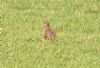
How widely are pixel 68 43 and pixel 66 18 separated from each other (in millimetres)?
4961

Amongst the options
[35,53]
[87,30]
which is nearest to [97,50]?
[35,53]

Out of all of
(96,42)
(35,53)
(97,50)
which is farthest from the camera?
(96,42)

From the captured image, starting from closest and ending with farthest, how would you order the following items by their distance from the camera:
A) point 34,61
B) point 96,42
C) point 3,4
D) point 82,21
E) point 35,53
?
point 34,61
point 35,53
point 96,42
point 82,21
point 3,4

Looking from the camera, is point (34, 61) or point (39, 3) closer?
point (34, 61)

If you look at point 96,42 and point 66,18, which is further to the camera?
point 66,18

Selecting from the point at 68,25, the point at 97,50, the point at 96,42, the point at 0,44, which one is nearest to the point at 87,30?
the point at 68,25

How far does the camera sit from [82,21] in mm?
21672

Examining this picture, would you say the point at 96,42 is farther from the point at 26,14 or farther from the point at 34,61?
the point at 26,14

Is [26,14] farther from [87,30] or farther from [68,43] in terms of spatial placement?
[68,43]

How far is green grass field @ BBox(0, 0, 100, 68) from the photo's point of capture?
1441cm

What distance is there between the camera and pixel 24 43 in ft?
54.1

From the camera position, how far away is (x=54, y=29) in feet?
65.5

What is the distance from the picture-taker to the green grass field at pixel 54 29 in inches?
567

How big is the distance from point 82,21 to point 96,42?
418 centimetres
